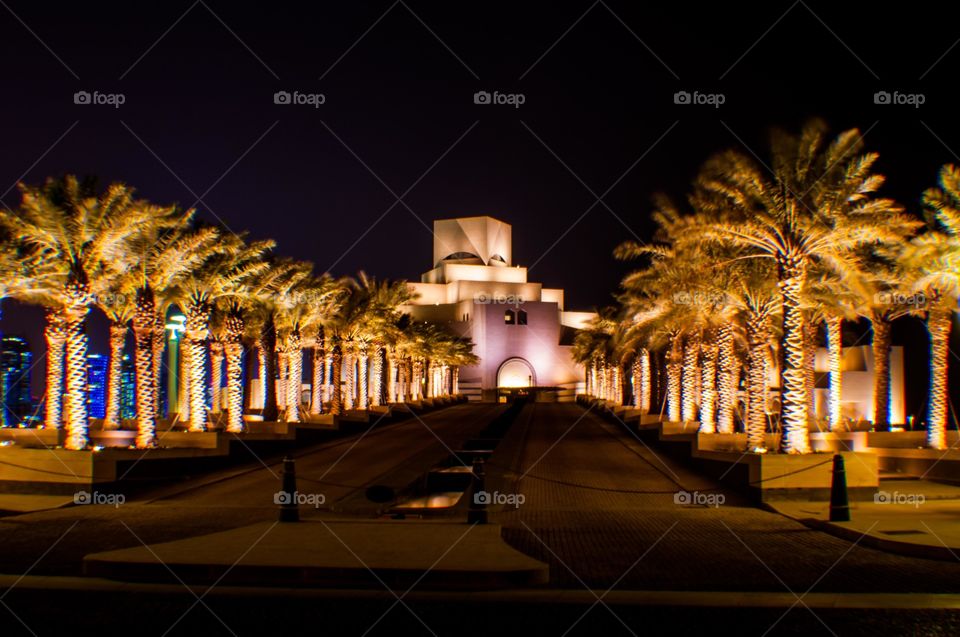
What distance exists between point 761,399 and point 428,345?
147ft

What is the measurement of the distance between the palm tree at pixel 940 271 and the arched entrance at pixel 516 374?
92.4 m

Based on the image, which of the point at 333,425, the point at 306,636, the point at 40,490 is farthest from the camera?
the point at 333,425

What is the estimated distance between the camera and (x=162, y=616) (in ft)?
22.3

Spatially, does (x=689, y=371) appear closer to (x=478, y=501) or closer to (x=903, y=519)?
(x=903, y=519)

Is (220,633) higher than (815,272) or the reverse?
the reverse

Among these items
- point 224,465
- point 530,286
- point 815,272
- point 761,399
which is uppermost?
point 530,286

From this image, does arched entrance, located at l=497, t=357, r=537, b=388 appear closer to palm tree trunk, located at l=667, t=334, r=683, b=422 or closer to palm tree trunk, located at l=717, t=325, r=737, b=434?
palm tree trunk, located at l=667, t=334, r=683, b=422

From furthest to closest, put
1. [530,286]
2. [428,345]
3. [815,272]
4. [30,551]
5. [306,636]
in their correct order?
1. [530,286]
2. [428,345]
3. [815,272]
4. [30,551]
5. [306,636]

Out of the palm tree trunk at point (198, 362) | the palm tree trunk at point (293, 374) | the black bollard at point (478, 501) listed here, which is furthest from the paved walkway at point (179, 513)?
the palm tree trunk at point (293, 374)

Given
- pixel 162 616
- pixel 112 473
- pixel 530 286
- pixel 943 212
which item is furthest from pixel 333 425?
pixel 530 286

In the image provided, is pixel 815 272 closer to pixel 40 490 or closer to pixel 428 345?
pixel 40 490

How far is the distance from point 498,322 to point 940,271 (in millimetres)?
→ 97414

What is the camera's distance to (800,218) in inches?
663

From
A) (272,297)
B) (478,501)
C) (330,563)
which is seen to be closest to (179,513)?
(478,501)
